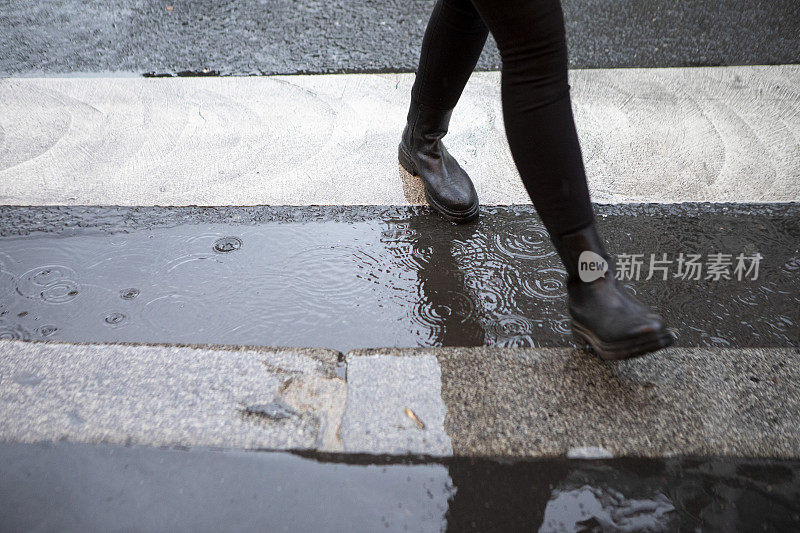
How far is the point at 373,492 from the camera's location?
3.96 ft

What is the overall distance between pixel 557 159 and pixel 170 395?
1.03 m

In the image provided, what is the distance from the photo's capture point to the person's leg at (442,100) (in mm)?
1724

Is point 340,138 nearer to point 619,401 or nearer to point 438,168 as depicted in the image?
point 438,168

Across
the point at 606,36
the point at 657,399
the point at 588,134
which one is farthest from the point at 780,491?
the point at 606,36

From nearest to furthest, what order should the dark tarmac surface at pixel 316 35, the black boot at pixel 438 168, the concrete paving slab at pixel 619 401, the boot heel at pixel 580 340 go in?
1. the concrete paving slab at pixel 619 401
2. the boot heel at pixel 580 340
3. the black boot at pixel 438 168
4. the dark tarmac surface at pixel 316 35

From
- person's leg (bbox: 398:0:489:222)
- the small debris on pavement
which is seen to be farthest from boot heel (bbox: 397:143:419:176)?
the small debris on pavement

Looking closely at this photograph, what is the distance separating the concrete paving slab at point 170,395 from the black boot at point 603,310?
60 centimetres

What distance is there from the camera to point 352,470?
124cm

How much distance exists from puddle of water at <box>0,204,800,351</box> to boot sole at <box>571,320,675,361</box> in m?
0.12

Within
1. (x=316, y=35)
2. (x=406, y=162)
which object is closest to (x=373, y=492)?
(x=406, y=162)

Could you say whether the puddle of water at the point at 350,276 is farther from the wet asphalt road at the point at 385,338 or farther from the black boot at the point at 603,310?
the black boot at the point at 603,310

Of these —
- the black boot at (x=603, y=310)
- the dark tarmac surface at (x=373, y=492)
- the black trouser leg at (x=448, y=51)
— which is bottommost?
the dark tarmac surface at (x=373, y=492)

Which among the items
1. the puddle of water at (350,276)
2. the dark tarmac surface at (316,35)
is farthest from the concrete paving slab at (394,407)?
the dark tarmac surface at (316,35)

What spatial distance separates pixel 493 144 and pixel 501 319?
39.6 inches
